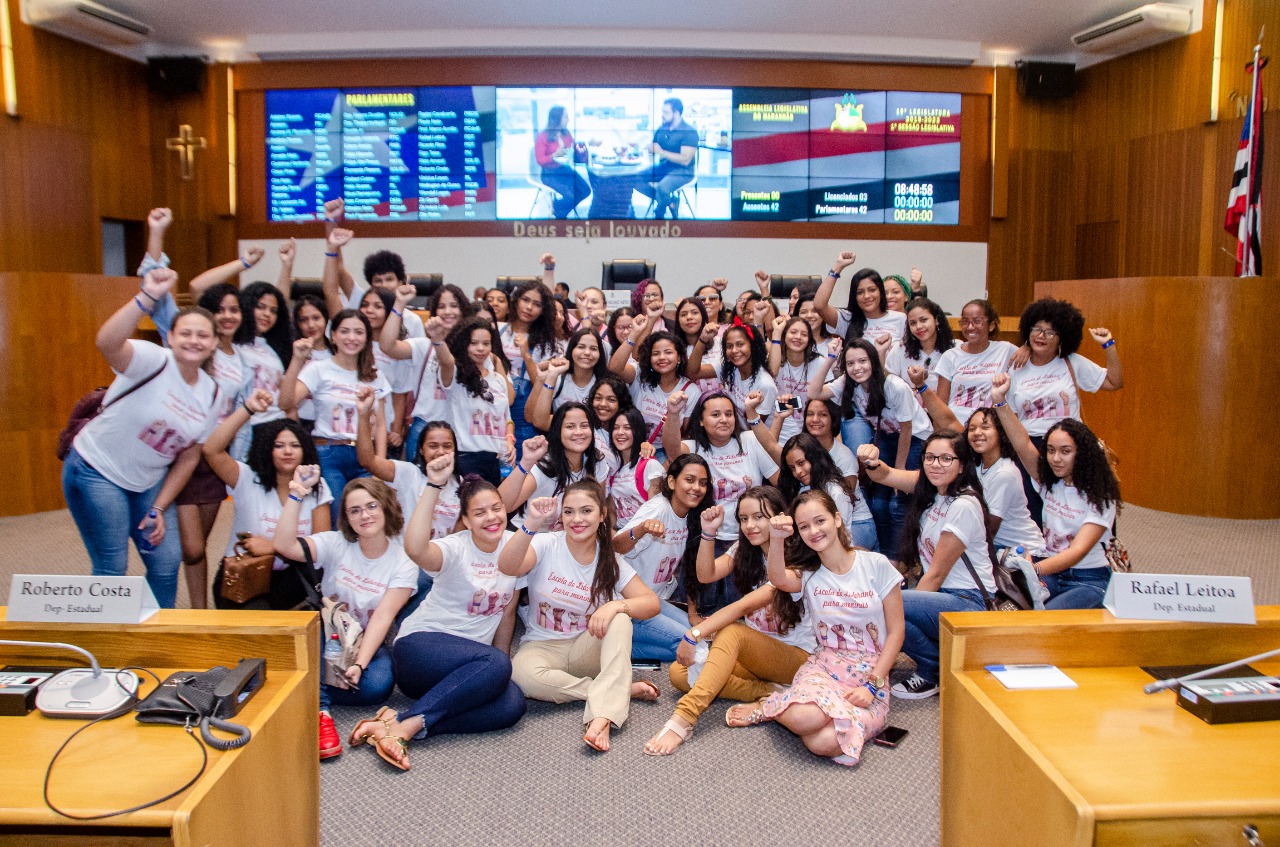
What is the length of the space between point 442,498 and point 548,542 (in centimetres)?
83

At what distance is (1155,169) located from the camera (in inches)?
363

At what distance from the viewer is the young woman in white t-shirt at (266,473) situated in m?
3.59

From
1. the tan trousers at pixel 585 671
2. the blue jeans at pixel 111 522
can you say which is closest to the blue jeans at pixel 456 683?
the tan trousers at pixel 585 671

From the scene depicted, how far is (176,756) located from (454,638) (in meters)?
1.66

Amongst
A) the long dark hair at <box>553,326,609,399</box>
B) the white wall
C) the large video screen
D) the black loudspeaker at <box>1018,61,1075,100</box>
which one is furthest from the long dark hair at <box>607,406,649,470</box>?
the black loudspeaker at <box>1018,61,1075,100</box>

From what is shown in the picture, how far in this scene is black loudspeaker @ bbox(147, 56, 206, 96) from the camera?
9773mm

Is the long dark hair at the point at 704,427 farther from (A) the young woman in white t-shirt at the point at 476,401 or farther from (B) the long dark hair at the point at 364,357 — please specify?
(B) the long dark hair at the point at 364,357

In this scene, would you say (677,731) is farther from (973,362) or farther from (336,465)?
(973,362)

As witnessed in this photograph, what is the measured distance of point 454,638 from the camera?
126 inches

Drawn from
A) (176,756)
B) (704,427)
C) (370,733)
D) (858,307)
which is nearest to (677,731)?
(370,733)

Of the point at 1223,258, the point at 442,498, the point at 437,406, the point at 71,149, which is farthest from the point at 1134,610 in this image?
the point at 71,149

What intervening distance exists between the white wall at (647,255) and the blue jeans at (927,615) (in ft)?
22.2

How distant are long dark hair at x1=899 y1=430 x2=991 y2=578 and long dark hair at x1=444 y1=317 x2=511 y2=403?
2.04 metres

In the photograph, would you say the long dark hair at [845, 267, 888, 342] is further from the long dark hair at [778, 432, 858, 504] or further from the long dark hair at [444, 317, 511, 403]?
A: the long dark hair at [444, 317, 511, 403]
